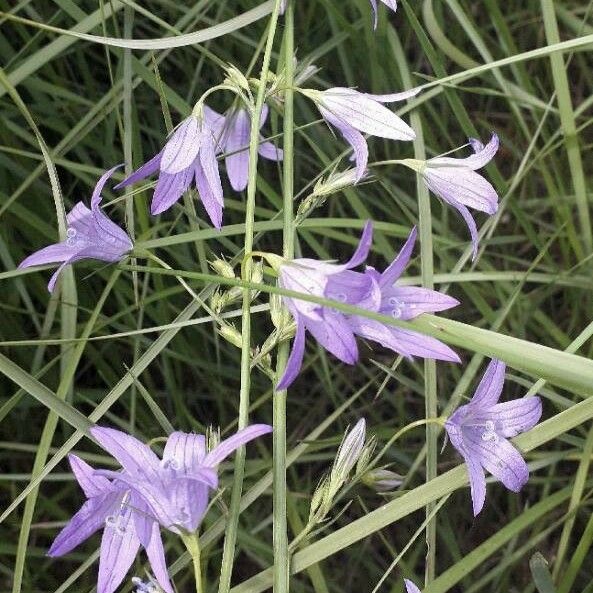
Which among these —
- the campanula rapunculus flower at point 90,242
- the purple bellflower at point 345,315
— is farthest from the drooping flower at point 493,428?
the campanula rapunculus flower at point 90,242

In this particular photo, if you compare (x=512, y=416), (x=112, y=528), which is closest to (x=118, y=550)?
(x=112, y=528)

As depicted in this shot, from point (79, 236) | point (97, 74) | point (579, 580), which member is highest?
point (79, 236)

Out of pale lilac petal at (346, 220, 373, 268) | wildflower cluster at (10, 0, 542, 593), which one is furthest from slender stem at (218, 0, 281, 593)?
pale lilac petal at (346, 220, 373, 268)

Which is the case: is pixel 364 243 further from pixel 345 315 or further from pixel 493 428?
pixel 493 428

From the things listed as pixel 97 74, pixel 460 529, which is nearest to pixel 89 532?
pixel 460 529

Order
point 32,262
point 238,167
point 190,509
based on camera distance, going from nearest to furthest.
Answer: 1. point 190,509
2. point 32,262
3. point 238,167

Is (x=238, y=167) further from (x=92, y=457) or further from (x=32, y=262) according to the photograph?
(x=92, y=457)
